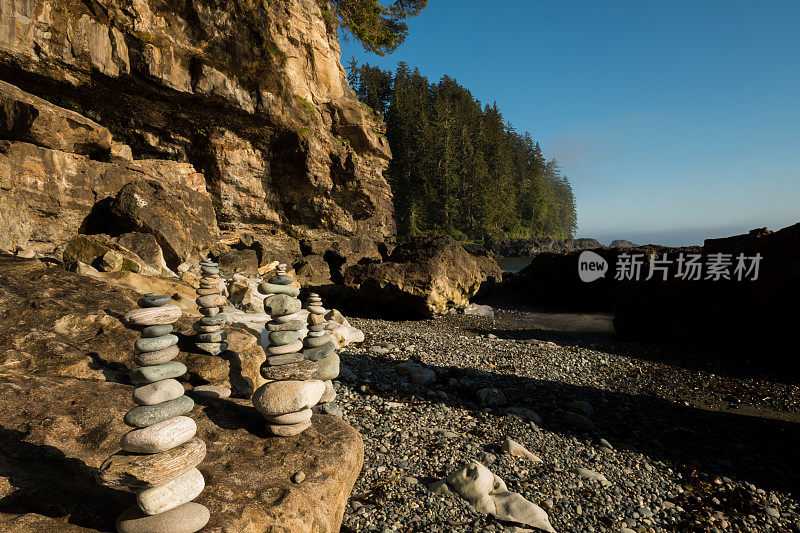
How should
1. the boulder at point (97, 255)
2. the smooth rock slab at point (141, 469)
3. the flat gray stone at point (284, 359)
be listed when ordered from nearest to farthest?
1. the smooth rock slab at point (141, 469)
2. the flat gray stone at point (284, 359)
3. the boulder at point (97, 255)

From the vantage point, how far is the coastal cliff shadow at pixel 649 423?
576 centimetres

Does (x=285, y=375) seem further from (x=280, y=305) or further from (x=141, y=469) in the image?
(x=141, y=469)

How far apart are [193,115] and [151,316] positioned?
18104 millimetres

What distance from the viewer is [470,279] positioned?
16.0 m

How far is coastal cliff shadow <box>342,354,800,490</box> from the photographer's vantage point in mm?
5759

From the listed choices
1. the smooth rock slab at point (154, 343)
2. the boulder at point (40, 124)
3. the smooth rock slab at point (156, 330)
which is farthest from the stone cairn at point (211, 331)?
the boulder at point (40, 124)

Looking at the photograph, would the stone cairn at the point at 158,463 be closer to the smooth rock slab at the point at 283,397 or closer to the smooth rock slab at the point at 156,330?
the smooth rock slab at the point at 156,330

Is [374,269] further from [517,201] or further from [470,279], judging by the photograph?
[517,201]

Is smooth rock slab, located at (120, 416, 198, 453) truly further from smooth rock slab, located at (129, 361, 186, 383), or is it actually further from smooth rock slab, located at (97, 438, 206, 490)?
smooth rock slab, located at (129, 361, 186, 383)

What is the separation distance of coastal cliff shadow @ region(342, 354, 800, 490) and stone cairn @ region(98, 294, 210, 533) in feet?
14.9

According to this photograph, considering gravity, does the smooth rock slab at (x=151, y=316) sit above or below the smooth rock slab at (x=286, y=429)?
above

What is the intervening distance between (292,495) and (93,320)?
4296mm

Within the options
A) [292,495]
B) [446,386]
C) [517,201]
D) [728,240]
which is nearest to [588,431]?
[446,386]

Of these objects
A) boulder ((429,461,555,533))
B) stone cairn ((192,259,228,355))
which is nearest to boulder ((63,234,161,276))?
stone cairn ((192,259,228,355))
